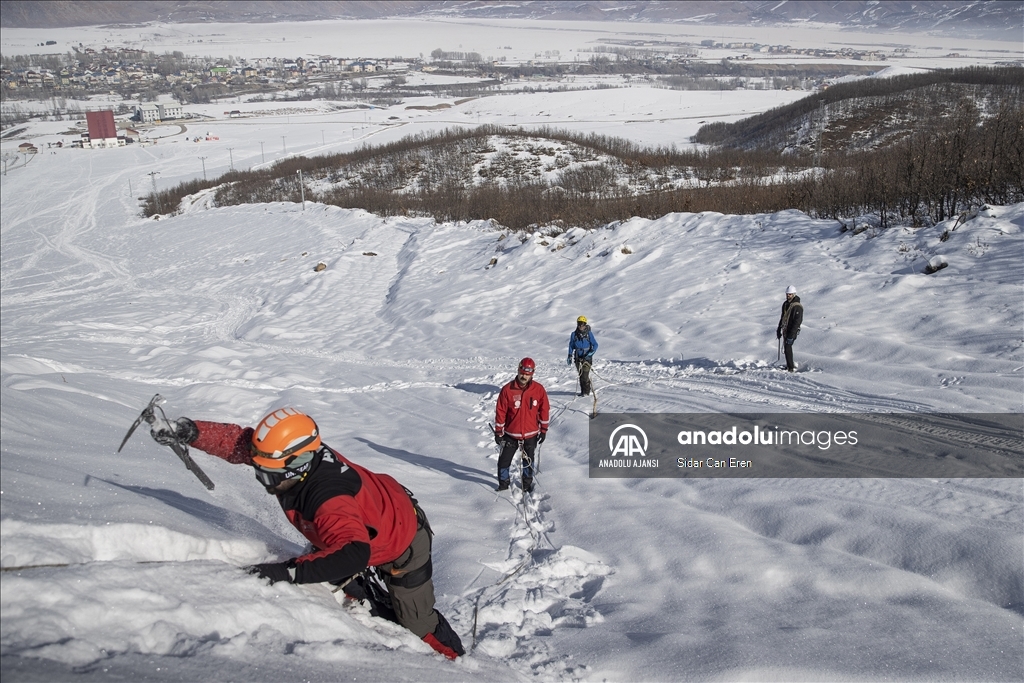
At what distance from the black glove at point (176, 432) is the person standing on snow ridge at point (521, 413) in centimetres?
340

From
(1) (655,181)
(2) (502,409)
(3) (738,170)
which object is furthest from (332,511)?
(3) (738,170)

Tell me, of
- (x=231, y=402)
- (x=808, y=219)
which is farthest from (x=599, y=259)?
(x=231, y=402)

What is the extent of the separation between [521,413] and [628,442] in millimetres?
2572

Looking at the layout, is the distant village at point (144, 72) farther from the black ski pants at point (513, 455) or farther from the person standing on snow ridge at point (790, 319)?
the black ski pants at point (513, 455)

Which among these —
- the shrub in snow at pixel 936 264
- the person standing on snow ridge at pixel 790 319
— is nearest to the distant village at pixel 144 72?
the shrub in snow at pixel 936 264

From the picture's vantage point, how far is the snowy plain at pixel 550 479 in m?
3.15

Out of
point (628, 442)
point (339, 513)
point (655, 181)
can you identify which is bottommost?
point (628, 442)

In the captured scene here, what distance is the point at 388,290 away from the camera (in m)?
22.7

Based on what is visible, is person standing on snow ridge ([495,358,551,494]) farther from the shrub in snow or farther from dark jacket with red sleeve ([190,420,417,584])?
the shrub in snow

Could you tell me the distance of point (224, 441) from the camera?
3830 mm

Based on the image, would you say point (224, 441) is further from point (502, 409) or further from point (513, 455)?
point (513, 455)

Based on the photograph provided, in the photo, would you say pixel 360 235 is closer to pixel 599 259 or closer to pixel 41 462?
pixel 599 259

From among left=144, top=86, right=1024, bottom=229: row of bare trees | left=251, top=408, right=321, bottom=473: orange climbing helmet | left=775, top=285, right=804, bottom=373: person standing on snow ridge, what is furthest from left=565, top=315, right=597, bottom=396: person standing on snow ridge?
left=144, top=86, right=1024, bottom=229: row of bare trees

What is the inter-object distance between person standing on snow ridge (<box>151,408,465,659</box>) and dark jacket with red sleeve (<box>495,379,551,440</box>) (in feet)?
9.34
